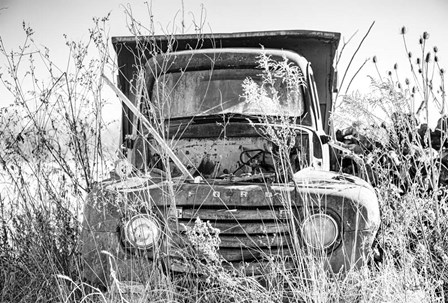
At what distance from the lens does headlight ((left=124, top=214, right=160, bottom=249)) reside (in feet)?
9.34

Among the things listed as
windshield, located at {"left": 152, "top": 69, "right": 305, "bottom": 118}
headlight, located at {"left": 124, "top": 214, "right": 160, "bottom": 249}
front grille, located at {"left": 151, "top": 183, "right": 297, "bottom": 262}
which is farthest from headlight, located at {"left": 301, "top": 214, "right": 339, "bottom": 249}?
windshield, located at {"left": 152, "top": 69, "right": 305, "bottom": 118}

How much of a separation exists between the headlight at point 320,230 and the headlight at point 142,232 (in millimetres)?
815

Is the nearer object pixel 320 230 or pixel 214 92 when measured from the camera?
pixel 320 230

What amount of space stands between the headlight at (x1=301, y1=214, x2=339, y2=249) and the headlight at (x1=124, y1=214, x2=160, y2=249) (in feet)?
2.67

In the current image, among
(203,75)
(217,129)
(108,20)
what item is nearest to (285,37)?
(203,75)

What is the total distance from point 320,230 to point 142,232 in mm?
975

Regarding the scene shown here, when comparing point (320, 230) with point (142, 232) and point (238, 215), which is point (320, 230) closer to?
point (238, 215)

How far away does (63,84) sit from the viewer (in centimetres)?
388

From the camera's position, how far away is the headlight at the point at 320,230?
9.00ft

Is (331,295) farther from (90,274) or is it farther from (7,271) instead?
(7,271)

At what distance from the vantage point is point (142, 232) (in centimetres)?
286

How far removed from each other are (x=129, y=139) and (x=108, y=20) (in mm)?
919

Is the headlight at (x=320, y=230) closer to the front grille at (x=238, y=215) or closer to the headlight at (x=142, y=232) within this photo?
the front grille at (x=238, y=215)

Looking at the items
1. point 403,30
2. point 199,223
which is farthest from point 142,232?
point 403,30
